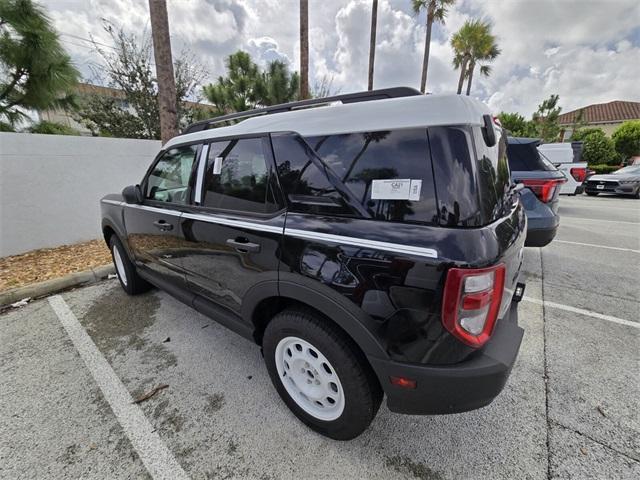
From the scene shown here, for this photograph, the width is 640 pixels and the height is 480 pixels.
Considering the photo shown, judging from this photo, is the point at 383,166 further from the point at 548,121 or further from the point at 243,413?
the point at 548,121

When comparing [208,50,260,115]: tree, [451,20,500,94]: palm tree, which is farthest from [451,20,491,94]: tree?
[208,50,260,115]: tree

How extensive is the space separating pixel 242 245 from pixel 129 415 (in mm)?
1389

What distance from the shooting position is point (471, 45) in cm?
1744

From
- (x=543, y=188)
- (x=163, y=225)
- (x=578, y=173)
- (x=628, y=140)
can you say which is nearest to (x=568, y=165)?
(x=578, y=173)

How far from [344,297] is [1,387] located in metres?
2.80

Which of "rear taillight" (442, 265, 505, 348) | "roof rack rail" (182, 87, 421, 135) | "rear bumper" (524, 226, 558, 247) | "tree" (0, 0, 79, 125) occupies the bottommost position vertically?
"rear bumper" (524, 226, 558, 247)

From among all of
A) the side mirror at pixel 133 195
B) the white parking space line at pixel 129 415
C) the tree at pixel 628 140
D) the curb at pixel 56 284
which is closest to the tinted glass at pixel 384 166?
the white parking space line at pixel 129 415

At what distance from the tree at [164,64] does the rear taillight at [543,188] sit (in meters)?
5.91

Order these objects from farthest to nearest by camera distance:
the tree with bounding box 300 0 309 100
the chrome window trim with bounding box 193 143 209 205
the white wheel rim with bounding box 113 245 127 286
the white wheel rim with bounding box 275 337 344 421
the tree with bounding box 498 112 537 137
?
the tree with bounding box 498 112 537 137, the tree with bounding box 300 0 309 100, the white wheel rim with bounding box 113 245 127 286, the chrome window trim with bounding box 193 143 209 205, the white wheel rim with bounding box 275 337 344 421

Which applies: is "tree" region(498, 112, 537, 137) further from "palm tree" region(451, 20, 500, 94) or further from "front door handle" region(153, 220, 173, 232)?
"front door handle" region(153, 220, 173, 232)

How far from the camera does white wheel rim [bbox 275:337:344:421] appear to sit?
1716mm

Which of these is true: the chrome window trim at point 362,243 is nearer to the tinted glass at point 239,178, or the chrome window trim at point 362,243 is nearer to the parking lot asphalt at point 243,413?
the tinted glass at point 239,178

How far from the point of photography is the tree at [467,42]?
17.0 meters

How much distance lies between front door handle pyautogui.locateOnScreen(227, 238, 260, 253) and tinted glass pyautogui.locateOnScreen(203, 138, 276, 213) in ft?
0.68
